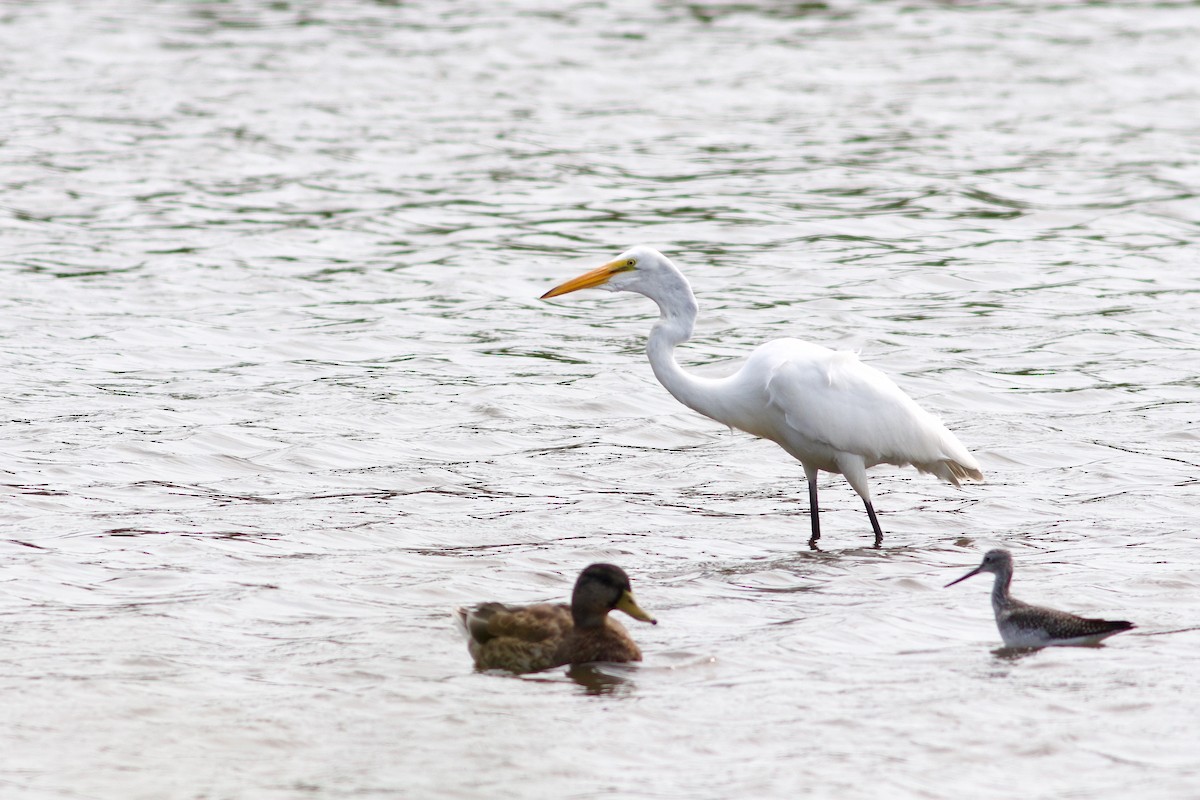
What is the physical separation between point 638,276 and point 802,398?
3.83 ft

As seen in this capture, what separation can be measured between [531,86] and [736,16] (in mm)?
6941

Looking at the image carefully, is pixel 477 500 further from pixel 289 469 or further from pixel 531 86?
pixel 531 86

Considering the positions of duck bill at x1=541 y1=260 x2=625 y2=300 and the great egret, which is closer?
the great egret

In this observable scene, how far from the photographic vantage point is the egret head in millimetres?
9992

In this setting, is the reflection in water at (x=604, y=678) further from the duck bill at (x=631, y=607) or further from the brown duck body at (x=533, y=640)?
the duck bill at (x=631, y=607)

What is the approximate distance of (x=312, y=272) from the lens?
1678 centimetres

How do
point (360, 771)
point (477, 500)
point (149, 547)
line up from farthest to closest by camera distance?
point (477, 500), point (149, 547), point (360, 771)

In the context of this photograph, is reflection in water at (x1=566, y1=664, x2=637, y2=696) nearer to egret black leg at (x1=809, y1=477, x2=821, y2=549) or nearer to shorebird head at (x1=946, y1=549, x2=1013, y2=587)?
shorebird head at (x1=946, y1=549, x2=1013, y2=587)

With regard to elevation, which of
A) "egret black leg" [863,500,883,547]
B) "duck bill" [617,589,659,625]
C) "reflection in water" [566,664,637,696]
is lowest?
"egret black leg" [863,500,883,547]

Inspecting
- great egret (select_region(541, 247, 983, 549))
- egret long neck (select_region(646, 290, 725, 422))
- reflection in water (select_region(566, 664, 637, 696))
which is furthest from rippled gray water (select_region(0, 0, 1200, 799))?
egret long neck (select_region(646, 290, 725, 422))

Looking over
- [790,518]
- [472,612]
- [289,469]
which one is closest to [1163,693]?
[472,612]

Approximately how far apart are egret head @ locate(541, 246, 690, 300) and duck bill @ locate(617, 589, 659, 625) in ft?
9.10

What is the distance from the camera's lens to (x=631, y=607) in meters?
7.58

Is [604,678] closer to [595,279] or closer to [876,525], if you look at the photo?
[876,525]
